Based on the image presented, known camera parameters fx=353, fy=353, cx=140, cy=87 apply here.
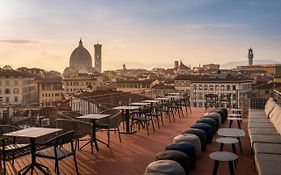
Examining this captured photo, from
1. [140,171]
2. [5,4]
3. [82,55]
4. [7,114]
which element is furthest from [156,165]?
[82,55]

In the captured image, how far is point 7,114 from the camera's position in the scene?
27.6ft

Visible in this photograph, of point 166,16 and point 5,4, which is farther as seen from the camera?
point 166,16

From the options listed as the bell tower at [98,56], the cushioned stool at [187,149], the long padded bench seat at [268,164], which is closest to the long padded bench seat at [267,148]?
the long padded bench seat at [268,164]

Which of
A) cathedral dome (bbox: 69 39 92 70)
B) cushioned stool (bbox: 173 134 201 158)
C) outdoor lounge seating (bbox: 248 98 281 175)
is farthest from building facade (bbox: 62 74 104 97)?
cushioned stool (bbox: 173 134 201 158)

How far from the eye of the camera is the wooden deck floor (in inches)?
227

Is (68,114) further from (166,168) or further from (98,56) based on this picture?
(98,56)

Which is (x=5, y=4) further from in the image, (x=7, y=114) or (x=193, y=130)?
(x=193, y=130)

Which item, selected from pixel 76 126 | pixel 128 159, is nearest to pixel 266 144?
pixel 128 159

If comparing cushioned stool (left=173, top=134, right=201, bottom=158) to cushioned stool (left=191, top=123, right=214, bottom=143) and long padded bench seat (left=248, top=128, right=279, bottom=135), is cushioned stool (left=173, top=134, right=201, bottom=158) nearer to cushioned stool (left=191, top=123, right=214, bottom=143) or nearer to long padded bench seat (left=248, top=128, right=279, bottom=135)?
cushioned stool (left=191, top=123, right=214, bottom=143)

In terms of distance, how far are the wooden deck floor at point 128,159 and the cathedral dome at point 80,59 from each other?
11387 cm

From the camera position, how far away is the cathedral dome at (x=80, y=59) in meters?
121

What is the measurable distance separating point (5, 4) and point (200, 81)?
143ft

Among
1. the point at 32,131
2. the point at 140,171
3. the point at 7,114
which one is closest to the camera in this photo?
the point at 32,131

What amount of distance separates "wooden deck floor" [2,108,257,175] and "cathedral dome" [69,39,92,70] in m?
114
